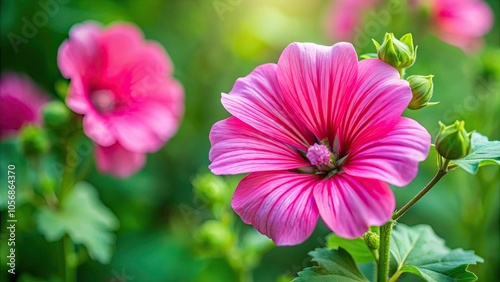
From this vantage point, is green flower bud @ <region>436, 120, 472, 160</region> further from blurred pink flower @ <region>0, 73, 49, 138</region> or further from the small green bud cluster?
blurred pink flower @ <region>0, 73, 49, 138</region>

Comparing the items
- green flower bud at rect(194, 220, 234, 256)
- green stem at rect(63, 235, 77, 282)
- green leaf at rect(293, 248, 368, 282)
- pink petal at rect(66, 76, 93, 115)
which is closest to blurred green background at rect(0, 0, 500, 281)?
green stem at rect(63, 235, 77, 282)

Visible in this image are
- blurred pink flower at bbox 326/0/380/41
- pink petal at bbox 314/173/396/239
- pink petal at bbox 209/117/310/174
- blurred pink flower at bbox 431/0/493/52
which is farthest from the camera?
blurred pink flower at bbox 326/0/380/41

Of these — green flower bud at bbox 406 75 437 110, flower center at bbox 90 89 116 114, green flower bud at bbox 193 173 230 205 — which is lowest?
green flower bud at bbox 193 173 230 205

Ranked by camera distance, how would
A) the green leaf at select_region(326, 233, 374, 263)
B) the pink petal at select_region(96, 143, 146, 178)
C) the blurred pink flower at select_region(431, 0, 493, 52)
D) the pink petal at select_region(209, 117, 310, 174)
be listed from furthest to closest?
the blurred pink flower at select_region(431, 0, 493, 52) < the pink petal at select_region(96, 143, 146, 178) < the green leaf at select_region(326, 233, 374, 263) < the pink petal at select_region(209, 117, 310, 174)

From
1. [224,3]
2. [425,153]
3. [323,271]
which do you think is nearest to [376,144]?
[425,153]

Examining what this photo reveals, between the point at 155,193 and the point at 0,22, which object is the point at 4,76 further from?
the point at 155,193

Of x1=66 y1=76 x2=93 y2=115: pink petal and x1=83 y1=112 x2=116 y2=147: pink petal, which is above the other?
x1=66 y1=76 x2=93 y2=115: pink petal

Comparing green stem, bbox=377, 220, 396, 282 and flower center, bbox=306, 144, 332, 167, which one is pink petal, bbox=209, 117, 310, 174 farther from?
green stem, bbox=377, 220, 396, 282

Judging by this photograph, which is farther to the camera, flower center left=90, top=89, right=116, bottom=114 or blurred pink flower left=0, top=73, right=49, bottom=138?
blurred pink flower left=0, top=73, right=49, bottom=138
